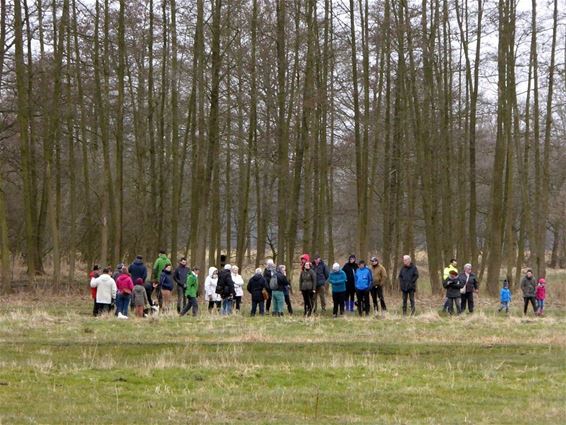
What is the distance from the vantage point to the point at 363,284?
91.8ft

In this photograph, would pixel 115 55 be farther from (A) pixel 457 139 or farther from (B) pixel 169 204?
(A) pixel 457 139

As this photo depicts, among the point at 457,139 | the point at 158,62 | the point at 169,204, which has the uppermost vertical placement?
the point at 158,62

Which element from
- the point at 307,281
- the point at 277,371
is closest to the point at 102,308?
the point at 307,281

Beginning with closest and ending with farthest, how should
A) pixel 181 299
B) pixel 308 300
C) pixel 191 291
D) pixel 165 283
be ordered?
1. pixel 191 291
2. pixel 308 300
3. pixel 165 283
4. pixel 181 299

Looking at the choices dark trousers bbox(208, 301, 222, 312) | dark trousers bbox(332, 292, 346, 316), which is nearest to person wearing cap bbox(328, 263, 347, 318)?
dark trousers bbox(332, 292, 346, 316)

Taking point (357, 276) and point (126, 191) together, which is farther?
point (126, 191)

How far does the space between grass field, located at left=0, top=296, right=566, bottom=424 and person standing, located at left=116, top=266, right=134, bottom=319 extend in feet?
5.18

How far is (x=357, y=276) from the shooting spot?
92.1ft

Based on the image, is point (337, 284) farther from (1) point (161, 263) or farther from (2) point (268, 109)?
(2) point (268, 109)

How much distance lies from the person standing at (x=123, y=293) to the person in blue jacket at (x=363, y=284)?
6.56 metres

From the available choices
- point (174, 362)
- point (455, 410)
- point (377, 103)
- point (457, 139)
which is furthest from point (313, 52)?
point (455, 410)

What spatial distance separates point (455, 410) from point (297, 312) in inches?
697

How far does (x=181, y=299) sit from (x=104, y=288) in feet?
11.4

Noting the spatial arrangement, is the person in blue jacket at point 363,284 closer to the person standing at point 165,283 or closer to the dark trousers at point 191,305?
the dark trousers at point 191,305
